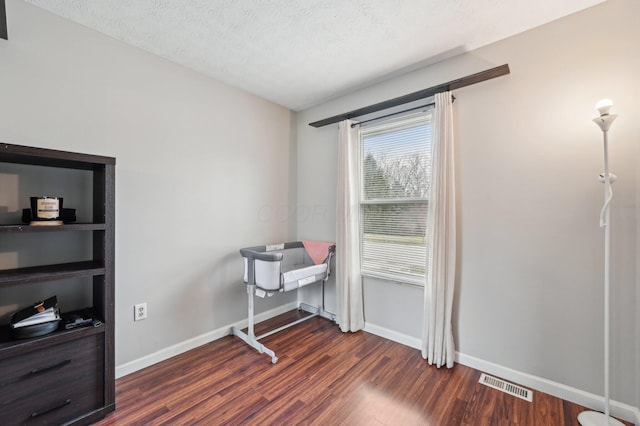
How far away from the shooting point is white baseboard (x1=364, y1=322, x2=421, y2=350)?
8.07 feet

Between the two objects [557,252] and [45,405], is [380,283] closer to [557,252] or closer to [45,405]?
[557,252]

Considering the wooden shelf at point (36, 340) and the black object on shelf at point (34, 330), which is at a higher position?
the black object on shelf at point (34, 330)

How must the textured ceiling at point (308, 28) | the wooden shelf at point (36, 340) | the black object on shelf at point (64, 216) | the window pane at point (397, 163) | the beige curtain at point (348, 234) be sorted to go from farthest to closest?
the beige curtain at point (348, 234) < the window pane at point (397, 163) < the textured ceiling at point (308, 28) < the black object on shelf at point (64, 216) < the wooden shelf at point (36, 340)

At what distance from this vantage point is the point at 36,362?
1428 millimetres

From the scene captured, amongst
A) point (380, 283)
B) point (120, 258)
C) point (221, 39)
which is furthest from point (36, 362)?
point (380, 283)

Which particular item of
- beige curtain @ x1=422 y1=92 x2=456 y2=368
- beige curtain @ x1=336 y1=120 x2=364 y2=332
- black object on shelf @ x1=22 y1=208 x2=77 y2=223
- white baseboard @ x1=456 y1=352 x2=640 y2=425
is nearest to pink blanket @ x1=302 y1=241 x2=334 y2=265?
beige curtain @ x1=336 y1=120 x2=364 y2=332

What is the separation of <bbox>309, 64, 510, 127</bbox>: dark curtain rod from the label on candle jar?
2.28 metres

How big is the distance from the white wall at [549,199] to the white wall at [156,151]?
1.96m

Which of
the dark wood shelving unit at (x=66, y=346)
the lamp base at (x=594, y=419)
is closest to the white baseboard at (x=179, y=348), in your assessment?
the dark wood shelving unit at (x=66, y=346)

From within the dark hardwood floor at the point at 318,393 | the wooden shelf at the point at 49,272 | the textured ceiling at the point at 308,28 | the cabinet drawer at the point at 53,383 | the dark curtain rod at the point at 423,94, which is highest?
the textured ceiling at the point at 308,28

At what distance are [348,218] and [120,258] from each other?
1.93 metres

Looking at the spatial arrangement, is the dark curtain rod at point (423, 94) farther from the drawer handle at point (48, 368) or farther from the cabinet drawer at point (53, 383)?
the drawer handle at point (48, 368)

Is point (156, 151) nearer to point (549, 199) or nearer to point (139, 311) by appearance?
point (139, 311)

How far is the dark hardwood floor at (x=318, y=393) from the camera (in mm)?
1626
